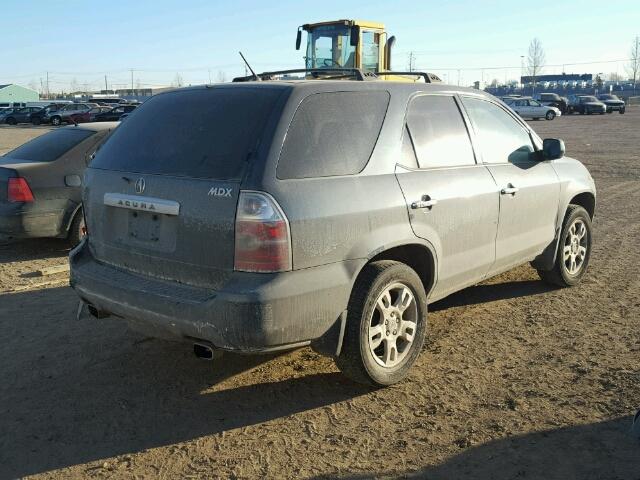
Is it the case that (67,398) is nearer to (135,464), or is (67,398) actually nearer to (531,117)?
(135,464)

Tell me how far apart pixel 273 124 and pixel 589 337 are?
295 cm

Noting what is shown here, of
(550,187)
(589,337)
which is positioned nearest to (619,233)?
(550,187)

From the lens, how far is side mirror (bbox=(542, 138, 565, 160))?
17.6 ft

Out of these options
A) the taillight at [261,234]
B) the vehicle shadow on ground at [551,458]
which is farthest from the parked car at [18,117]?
the vehicle shadow on ground at [551,458]

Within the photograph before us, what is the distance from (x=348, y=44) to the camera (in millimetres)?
14883

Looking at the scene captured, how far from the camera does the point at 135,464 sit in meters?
3.21

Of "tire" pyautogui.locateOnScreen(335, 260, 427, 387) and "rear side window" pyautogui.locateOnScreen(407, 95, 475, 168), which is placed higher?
"rear side window" pyautogui.locateOnScreen(407, 95, 475, 168)

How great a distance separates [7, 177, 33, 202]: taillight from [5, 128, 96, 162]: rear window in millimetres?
442

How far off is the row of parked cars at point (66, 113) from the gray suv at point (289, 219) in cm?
3663

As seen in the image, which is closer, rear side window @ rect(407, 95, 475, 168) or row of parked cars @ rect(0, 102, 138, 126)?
rear side window @ rect(407, 95, 475, 168)

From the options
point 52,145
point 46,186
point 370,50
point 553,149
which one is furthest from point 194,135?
point 370,50

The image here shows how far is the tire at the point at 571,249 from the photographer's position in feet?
19.2

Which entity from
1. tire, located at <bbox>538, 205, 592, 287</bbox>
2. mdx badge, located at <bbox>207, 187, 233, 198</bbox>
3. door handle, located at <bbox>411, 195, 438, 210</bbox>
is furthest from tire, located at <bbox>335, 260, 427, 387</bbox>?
tire, located at <bbox>538, 205, 592, 287</bbox>

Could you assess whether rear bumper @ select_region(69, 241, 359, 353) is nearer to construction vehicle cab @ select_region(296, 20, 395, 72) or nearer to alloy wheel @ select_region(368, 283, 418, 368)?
alloy wheel @ select_region(368, 283, 418, 368)
